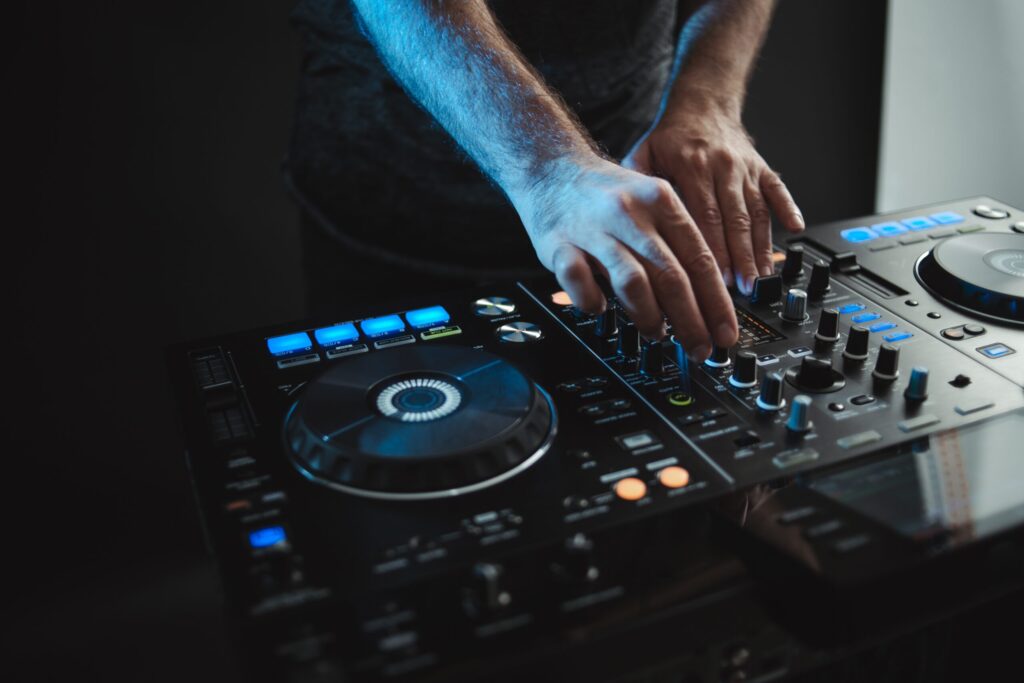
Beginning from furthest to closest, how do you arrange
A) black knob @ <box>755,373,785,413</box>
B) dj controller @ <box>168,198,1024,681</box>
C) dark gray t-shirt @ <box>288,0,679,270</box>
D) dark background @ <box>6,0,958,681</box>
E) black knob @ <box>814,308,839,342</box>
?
dark background @ <box>6,0,958,681</box>, dark gray t-shirt @ <box>288,0,679,270</box>, black knob @ <box>814,308,839,342</box>, black knob @ <box>755,373,785,413</box>, dj controller @ <box>168,198,1024,681</box>

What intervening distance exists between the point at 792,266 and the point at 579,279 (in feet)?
1.13

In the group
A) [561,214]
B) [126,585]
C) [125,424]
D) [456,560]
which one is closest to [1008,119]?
[561,214]

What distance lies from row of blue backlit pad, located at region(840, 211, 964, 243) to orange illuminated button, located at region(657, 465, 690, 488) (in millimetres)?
560

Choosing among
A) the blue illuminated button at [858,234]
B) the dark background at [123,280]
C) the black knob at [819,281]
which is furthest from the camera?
the dark background at [123,280]

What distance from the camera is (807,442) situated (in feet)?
2.49

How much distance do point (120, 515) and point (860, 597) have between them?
69.0 inches

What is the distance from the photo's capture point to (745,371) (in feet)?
2.75

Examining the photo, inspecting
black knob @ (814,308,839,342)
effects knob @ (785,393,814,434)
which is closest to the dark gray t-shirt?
black knob @ (814,308,839,342)

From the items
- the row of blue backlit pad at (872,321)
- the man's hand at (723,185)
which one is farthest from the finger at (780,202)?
the row of blue backlit pad at (872,321)

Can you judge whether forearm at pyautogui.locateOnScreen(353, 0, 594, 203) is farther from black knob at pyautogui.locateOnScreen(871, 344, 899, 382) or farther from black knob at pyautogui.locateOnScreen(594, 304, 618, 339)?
black knob at pyautogui.locateOnScreen(871, 344, 899, 382)

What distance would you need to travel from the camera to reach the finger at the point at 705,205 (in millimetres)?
1014

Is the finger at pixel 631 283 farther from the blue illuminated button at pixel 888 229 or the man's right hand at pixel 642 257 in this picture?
the blue illuminated button at pixel 888 229

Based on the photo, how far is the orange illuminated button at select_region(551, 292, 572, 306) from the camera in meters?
1.01

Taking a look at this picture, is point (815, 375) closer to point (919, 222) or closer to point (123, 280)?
point (919, 222)
